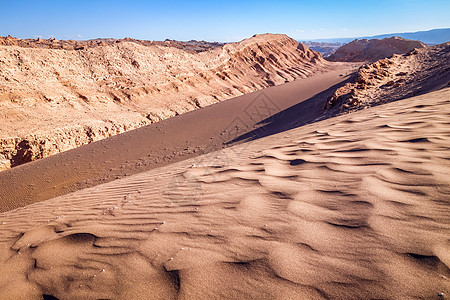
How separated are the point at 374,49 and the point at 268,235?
42.1 m

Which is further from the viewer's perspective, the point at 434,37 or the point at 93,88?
the point at 434,37

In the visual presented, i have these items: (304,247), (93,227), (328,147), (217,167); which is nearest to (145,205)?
(93,227)

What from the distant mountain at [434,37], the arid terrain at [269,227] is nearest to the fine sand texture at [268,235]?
the arid terrain at [269,227]

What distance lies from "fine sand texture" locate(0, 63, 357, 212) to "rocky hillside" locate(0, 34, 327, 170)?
0.79 metres

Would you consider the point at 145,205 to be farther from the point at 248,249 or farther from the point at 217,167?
the point at 248,249

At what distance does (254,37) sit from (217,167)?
25.7 m

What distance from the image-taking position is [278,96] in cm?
1527

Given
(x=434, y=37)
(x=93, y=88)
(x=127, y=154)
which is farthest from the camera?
(x=434, y=37)

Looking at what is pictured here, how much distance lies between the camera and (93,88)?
11453 millimetres

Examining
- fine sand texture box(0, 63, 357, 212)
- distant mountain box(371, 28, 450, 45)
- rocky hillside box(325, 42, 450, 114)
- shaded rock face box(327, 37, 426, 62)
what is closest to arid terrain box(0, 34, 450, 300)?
fine sand texture box(0, 63, 357, 212)

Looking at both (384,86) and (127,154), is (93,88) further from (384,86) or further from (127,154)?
(384,86)

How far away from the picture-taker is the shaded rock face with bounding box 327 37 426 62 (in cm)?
3215

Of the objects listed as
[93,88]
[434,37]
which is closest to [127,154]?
[93,88]

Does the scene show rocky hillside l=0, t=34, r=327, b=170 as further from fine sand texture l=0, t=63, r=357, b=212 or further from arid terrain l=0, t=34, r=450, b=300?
arid terrain l=0, t=34, r=450, b=300
